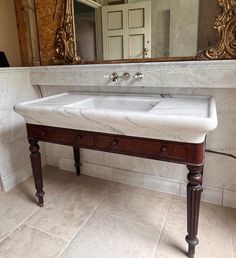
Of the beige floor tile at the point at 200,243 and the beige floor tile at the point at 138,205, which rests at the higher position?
the beige floor tile at the point at 138,205

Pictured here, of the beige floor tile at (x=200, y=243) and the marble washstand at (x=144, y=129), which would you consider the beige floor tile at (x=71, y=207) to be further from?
the beige floor tile at (x=200, y=243)

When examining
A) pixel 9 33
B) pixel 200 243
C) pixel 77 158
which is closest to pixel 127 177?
pixel 77 158

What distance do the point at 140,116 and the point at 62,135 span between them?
0.53m

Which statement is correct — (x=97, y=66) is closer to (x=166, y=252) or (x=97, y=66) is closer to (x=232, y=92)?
(x=232, y=92)

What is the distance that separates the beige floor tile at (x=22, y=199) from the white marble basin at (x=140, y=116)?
637 millimetres

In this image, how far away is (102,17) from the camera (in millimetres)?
1514

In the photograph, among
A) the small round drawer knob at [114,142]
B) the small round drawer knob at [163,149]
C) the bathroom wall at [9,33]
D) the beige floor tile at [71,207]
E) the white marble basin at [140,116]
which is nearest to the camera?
the white marble basin at [140,116]

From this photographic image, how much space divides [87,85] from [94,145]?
62 centimetres

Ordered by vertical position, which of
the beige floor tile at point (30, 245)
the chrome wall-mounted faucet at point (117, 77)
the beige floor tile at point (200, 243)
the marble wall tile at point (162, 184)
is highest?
the chrome wall-mounted faucet at point (117, 77)

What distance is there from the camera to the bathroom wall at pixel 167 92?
129cm

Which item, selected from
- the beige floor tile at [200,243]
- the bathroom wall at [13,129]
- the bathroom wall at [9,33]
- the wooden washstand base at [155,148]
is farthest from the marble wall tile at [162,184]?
the bathroom wall at [9,33]

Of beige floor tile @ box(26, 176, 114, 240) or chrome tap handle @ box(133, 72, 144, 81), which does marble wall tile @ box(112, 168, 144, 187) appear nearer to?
beige floor tile @ box(26, 176, 114, 240)

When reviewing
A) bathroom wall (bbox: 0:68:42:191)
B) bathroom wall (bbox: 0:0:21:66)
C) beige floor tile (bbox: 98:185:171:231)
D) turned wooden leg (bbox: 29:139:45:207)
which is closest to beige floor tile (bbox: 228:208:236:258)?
beige floor tile (bbox: 98:185:171:231)

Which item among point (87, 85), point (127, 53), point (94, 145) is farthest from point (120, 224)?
point (127, 53)
